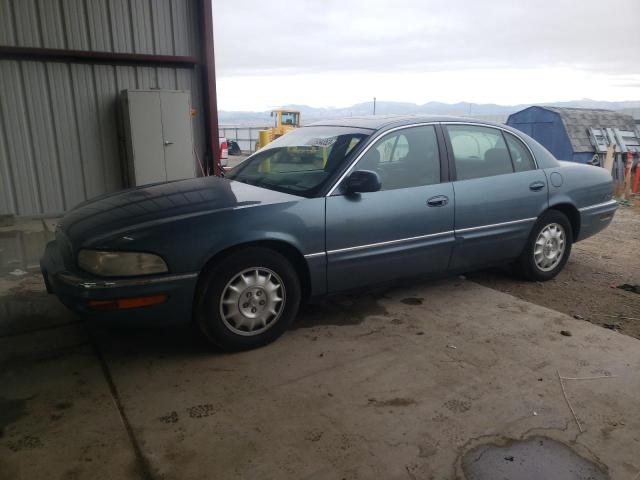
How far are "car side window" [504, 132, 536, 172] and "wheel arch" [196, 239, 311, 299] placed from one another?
221 centimetres

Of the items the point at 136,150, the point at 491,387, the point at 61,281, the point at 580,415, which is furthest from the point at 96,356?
the point at 136,150

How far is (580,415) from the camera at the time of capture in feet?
8.64

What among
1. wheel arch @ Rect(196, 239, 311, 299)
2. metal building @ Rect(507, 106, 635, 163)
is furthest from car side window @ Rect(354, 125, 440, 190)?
metal building @ Rect(507, 106, 635, 163)

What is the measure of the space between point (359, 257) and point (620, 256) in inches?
151

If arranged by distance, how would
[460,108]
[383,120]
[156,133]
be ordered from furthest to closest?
[460,108], [156,133], [383,120]

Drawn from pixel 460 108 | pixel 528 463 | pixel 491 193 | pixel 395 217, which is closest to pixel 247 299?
pixel 395 217

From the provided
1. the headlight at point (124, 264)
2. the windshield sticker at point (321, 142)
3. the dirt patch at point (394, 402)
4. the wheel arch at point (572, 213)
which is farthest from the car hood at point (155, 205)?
the wheel arch at point (572, 213)

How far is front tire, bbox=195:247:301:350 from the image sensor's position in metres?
3.07

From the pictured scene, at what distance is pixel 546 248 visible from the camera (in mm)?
4625

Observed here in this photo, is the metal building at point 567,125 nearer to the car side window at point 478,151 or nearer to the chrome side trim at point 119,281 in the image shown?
the car side window at point 478,151

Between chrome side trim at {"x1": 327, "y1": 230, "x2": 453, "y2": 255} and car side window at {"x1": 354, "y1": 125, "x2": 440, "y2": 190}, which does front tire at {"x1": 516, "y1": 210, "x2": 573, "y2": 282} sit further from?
car side window at {"x1": 354, "y1": 125, "x2": 440, "y2": 190}

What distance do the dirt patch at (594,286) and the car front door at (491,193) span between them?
429 mm

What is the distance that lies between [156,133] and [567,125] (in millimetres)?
9847

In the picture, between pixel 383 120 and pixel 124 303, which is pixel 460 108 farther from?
pixel 124 303
